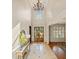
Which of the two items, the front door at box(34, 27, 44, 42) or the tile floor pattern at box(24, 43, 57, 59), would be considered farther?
the front door at box(34, 27, 44, 42)

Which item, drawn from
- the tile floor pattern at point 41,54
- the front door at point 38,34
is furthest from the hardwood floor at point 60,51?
the front door at point 38,34

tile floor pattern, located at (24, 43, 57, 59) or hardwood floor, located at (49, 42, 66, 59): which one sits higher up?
hardwood floor, located at (49, 42, 66, 59)

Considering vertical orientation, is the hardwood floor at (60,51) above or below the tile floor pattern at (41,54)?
above

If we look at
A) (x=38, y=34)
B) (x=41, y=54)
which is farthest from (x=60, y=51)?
(x=38, y=34)

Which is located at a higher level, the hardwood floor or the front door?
the front door

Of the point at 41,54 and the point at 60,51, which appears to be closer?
the point at 41,54

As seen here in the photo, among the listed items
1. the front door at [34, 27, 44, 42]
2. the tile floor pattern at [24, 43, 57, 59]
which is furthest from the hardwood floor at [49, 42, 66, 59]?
the front door at [34, 27, 44, 42]

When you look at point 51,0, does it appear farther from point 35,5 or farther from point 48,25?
point 48,25

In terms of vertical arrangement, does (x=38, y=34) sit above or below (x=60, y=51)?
above

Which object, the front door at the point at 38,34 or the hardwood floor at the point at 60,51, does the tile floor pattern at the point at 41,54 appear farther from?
the front door at the point at 38,34

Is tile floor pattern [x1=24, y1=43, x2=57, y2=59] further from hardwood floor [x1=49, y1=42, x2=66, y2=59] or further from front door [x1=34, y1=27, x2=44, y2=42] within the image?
front door [x1=34, y1=27, x2=44, y2=42]

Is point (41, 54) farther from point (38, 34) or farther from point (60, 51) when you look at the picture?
point (38, 34)

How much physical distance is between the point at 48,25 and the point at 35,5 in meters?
3.12

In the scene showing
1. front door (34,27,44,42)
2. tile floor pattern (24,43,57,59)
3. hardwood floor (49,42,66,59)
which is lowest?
tile floor pattern (24,43,57,59)
